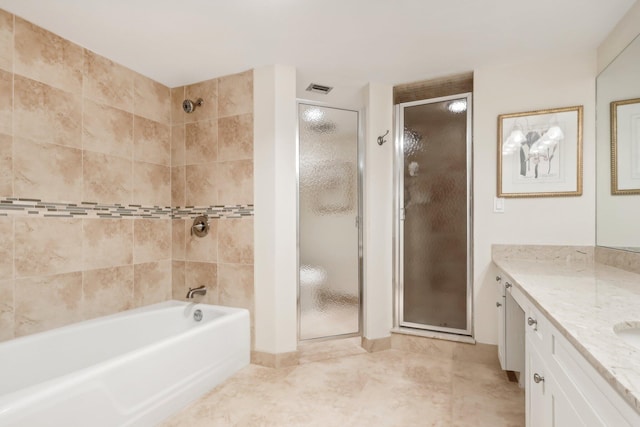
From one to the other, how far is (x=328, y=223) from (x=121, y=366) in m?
1.77

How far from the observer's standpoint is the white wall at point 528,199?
2170 mm

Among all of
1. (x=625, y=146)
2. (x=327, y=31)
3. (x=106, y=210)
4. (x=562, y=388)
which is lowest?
(x=562, y=388)

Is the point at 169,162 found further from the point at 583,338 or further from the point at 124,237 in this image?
the point at 583,338

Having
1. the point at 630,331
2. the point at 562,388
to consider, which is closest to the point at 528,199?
the point at 630,331

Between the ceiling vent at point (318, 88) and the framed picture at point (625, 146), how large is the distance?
6.42ft

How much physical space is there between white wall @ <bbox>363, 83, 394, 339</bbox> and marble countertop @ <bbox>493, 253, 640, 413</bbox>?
96 centimetres

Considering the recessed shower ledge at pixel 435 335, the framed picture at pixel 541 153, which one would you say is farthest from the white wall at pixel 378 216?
the framed picture at pixel 541 153

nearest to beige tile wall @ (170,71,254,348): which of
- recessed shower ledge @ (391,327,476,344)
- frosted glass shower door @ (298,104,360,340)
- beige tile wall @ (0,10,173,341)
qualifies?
beige tile wall @ (0,10,173,341)

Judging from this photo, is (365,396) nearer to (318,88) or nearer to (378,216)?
(378,216)

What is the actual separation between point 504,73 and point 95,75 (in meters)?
2.94

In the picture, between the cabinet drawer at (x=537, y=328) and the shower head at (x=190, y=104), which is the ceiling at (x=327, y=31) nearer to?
the shower head at (x=190, y=104)

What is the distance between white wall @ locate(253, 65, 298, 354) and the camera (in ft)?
7.97

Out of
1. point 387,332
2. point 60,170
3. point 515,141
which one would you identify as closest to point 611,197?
point 515,141

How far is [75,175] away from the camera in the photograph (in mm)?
2111
